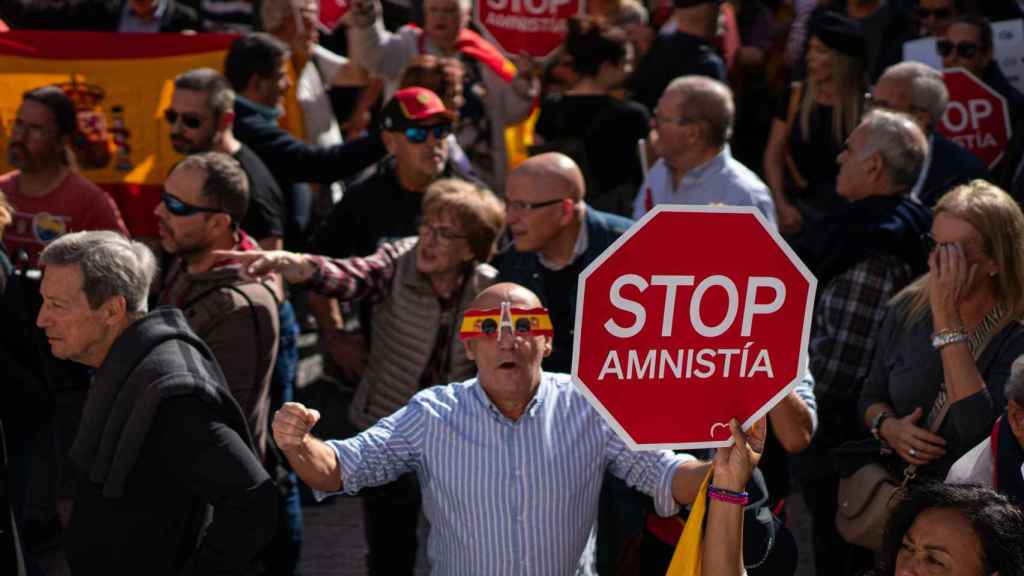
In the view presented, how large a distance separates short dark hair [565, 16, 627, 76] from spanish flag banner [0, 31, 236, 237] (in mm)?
2040

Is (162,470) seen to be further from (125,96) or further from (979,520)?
(125,96)

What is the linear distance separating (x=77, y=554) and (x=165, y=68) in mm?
4360

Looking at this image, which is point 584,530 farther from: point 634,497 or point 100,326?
point 100,326

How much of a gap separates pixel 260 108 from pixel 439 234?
2.15 meters

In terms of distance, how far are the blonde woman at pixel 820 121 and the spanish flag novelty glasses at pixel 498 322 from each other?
3805 millimetres

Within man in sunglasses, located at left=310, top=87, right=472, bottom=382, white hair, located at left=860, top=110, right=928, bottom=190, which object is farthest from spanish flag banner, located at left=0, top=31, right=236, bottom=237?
white hair, located at left=860, top=110, right=928, bottom=190

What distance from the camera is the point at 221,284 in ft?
17.5

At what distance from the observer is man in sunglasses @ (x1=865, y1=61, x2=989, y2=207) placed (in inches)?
262

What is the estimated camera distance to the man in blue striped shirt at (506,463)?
13.6ft

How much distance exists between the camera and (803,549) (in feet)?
22.0

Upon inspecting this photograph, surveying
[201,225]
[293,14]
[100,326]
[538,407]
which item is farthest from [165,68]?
[538,407]

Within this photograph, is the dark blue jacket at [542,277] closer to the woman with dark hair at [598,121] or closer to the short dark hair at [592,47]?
the woman with dark hair at [598,121]

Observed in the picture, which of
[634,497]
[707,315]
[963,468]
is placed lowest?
[634,497]

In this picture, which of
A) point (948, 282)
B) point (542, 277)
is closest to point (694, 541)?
point (948, 282)
